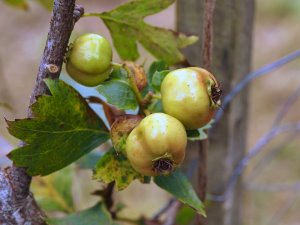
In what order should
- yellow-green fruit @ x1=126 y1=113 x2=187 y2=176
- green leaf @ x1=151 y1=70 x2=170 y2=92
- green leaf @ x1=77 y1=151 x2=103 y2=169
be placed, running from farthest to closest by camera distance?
green leaf @ x1=77 y1=151 x2=103 y2=169
green leaf @ x1=151 y1=70 x2=170 y2=92
yellow-green fruit @ x1=126 y1=113 x2=187 y2=176

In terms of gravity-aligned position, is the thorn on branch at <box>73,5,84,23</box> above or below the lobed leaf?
above

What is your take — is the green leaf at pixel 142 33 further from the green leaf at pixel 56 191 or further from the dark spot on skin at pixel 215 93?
the green leaf at pixel 56 191

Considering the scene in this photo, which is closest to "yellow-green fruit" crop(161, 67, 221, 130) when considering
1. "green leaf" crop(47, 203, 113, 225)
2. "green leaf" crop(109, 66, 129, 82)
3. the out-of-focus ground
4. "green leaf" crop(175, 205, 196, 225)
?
"green leaf" crop(109, 66, 129, 82)

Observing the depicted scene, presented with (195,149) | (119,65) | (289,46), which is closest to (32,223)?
(119,65)

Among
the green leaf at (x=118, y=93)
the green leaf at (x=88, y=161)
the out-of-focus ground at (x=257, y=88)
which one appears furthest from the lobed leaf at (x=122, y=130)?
the out-of-focus ground at (x=257, y=88)

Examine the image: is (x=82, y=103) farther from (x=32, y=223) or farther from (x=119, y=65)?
(x=32, y=223)

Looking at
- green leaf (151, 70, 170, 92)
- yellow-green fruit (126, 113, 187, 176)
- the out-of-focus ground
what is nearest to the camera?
yellow-green fruit (126, 113, 187, 176)

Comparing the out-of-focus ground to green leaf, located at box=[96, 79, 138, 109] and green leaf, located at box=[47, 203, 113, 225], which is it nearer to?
green leaf, located at box=[47, 203, 113, 225]
